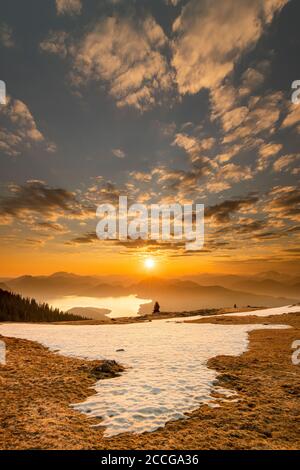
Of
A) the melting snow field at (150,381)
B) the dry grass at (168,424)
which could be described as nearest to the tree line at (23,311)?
the melting snow field at (150,381)

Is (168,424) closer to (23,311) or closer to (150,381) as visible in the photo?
(150,381)

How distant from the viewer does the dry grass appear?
6.08 m

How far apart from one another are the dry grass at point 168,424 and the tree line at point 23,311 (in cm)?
6587

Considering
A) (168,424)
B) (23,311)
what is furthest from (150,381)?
(23,311)

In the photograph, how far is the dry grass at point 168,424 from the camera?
6082 mm

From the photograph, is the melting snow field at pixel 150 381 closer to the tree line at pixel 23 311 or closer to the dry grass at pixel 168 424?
the dry grass at pixel 168 424

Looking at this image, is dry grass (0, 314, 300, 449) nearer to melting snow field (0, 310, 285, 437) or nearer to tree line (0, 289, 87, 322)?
melting snow field (0, 310, 285, 437)

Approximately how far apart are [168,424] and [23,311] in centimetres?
7790

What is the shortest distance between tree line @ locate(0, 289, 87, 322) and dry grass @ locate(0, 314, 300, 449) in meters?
65.9

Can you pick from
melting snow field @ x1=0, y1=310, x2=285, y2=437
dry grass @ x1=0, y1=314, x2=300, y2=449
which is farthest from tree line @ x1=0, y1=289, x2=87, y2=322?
dry grass @ x1=0, y1=314, x2=300, y2=449

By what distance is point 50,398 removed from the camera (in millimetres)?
8734

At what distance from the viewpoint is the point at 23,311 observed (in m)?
73.6
